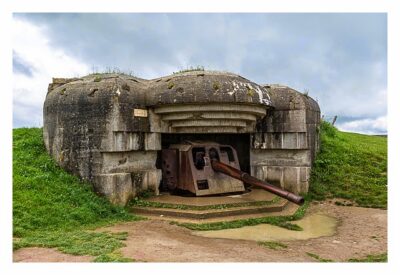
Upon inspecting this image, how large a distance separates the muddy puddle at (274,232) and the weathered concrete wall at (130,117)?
2439 mm

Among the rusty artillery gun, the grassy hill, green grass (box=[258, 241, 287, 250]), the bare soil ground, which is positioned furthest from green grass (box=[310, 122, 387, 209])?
green grass (box=[258, 241, 287, 250])

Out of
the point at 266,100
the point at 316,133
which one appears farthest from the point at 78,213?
the point at 316,133

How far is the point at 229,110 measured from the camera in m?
8.09

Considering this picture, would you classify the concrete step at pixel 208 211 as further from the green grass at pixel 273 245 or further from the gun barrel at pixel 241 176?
the green grass at pixel 273 245

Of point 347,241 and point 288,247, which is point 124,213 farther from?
point 347,241

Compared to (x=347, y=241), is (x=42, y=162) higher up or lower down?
higher up

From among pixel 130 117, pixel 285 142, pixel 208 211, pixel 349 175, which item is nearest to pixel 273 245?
pixel 208 211

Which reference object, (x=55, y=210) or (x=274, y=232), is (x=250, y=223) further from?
(x=55, y=210)

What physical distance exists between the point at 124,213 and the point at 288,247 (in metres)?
3.32

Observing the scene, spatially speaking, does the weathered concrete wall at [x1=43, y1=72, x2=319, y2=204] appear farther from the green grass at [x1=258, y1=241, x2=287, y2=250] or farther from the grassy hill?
the green grass at [x1=258, y1=241, x2=287, y2=250]

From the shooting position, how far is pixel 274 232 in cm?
665

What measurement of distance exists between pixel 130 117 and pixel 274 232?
12.2 feet

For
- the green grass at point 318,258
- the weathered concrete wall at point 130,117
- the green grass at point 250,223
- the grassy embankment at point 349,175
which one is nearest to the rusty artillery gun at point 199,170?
the weathered concrete wall at point 130,117

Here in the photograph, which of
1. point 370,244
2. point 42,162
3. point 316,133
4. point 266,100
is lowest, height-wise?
point 370,244
